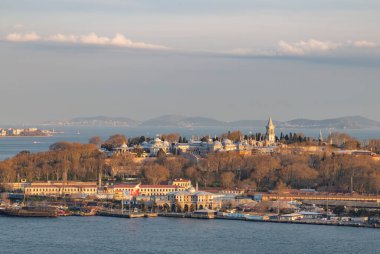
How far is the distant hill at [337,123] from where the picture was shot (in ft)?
537

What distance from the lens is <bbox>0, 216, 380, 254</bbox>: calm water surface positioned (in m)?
27.0

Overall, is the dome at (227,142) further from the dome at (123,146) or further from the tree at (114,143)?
the tree at (114,143)

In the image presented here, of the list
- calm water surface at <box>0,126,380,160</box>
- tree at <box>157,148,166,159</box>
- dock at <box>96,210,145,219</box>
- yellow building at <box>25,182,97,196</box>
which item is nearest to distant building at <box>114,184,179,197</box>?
yellow building at <box>25,182,97,196</box>

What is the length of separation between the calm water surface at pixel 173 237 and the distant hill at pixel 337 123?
423 feet

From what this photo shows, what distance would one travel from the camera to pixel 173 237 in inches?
1156

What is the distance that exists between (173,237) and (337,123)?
140 meters

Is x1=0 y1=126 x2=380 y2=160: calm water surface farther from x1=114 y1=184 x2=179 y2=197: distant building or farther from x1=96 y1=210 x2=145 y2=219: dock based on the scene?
x1=96 y1=210 x2=145 y2=219: dock

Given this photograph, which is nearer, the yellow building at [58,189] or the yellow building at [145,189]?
the yellow building at [145,189]

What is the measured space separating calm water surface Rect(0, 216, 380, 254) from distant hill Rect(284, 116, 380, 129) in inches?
5078

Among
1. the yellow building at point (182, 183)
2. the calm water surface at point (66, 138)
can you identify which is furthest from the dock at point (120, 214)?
the calm water surface at point (66, 138)

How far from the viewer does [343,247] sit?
90.5 ft

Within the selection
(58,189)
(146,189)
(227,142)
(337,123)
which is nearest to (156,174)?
(146,189)

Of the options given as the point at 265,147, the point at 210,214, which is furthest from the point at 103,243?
the point at 265,147

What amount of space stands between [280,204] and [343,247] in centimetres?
892
